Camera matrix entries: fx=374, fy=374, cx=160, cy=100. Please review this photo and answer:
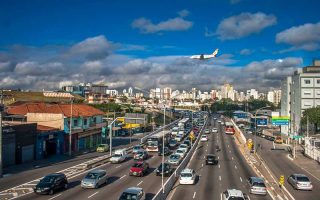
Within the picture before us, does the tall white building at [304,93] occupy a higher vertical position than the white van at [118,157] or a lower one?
higher

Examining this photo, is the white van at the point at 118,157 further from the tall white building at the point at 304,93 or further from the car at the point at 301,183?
the tall white building at the point at 304,93

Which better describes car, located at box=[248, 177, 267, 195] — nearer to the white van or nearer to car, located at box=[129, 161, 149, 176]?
→ car, located at box=[129, 161, 149, 176]

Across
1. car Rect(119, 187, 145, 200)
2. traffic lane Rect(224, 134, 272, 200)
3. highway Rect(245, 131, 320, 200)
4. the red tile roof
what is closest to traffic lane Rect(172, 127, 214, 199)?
traffic lane Rect(224, 134, 272, 200)

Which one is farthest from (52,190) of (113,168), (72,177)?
(113,168)

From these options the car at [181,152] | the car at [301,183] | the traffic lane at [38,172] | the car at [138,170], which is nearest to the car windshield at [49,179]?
the traffic lane at [38,172]

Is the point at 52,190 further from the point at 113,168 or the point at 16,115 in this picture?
the point at 16,115

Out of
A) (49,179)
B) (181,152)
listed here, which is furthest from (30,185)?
(181,152)
